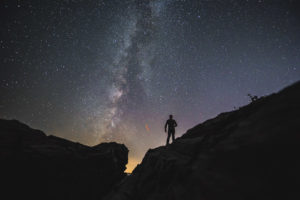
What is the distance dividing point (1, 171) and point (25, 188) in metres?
1.92

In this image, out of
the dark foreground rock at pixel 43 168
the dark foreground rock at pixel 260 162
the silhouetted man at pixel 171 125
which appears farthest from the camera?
the silhouetted man at pixel 171 125

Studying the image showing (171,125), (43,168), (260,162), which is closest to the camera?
(260,162)

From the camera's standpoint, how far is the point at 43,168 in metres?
8.77

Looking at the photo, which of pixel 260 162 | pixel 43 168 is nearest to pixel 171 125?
pixel 260 162

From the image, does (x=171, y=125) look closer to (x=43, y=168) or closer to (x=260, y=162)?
(x=260, y=162)

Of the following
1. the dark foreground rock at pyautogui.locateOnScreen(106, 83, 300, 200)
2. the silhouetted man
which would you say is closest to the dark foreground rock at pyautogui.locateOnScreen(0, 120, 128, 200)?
the silhouetted man

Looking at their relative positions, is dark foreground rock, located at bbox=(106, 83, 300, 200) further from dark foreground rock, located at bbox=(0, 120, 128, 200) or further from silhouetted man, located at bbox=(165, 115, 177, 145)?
dark foreground rock, located at bbox=(0, 120, 128, 200)

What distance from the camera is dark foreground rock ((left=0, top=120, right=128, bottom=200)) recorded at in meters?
7.82

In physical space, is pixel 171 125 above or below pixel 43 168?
above

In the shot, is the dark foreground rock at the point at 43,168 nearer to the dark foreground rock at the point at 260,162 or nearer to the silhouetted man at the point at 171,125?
the silhouetted man at the point at 171,125

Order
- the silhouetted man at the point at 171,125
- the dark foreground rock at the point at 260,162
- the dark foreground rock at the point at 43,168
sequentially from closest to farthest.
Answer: the dark foreground rock at the point at 260,162, the dark foreground rock at the point at 43,168, the silhouetted man at the point at 171,125

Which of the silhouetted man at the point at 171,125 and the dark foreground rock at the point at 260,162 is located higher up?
the silhouetted man at the point at 171,125

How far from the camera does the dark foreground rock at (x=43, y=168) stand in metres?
7.82

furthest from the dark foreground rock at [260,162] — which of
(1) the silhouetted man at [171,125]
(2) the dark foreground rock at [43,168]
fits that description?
(2) the dark foreground rock at [43,168]
